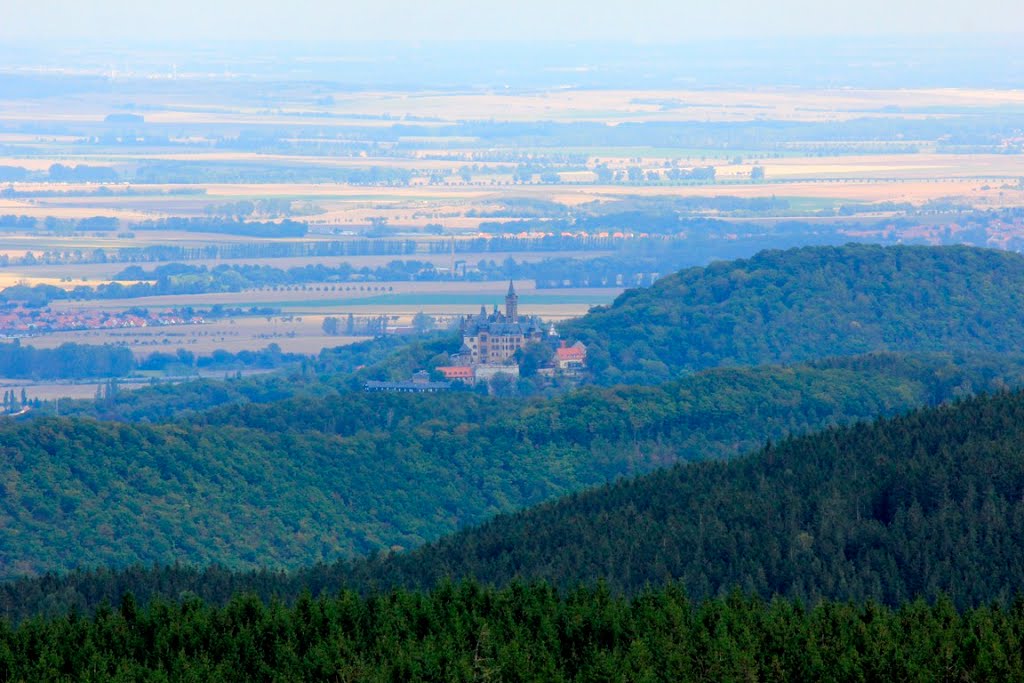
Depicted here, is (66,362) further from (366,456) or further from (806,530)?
(806,530)

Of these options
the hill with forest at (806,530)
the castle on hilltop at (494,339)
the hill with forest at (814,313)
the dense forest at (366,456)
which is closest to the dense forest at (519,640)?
the hill with forest at (806,530)

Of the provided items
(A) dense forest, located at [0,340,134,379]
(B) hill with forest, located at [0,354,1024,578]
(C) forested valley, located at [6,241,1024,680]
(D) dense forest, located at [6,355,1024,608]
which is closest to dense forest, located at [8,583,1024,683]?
(C) forested valley, located at [6,241,1024,680]

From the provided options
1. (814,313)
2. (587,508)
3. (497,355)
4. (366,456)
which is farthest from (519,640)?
(814,313)

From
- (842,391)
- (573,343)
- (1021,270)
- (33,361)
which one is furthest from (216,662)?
(33,361)

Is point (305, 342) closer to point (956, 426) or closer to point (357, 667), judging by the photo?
point (956, 426)

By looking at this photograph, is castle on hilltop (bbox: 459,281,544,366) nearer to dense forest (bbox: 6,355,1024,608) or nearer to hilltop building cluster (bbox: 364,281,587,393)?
hilltop building cluster (bbox: 364,281,587,393)
